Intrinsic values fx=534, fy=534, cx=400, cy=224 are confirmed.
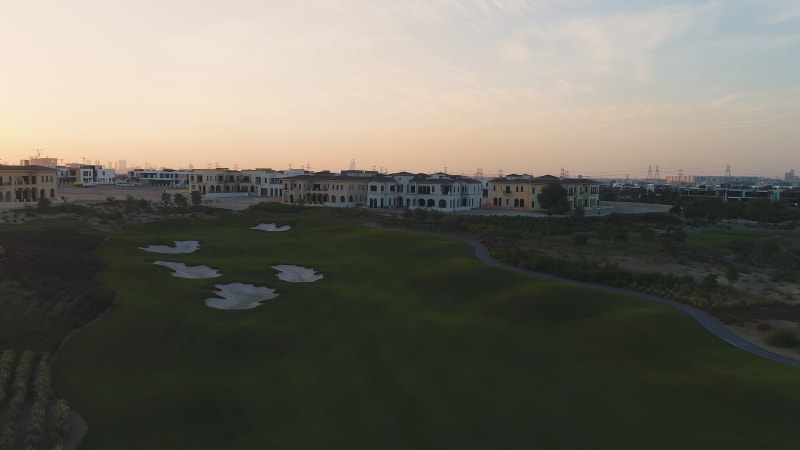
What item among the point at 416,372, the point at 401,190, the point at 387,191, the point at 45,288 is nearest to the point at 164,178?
the point at 387,191

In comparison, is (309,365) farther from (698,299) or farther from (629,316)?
(698,299)

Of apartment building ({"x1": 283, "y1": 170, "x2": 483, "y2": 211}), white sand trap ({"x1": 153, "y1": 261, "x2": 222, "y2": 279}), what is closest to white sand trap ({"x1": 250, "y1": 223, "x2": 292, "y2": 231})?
white sand trap ({"x1": 153, "y1": 261, "x2": 222, "y2": 279})

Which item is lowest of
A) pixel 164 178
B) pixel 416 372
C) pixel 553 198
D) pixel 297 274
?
pixel 416 372

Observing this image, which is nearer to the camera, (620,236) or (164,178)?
(620,236)

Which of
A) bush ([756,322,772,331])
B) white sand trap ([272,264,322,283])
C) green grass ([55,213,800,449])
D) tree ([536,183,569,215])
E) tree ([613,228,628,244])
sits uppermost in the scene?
tree ([536,183,569,215])

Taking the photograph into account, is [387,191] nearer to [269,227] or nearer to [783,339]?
[269,227]

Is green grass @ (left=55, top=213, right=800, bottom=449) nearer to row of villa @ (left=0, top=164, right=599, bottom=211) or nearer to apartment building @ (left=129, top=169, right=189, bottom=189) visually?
row of villa @ (left=0, top=164, right=599, bottom=211)
